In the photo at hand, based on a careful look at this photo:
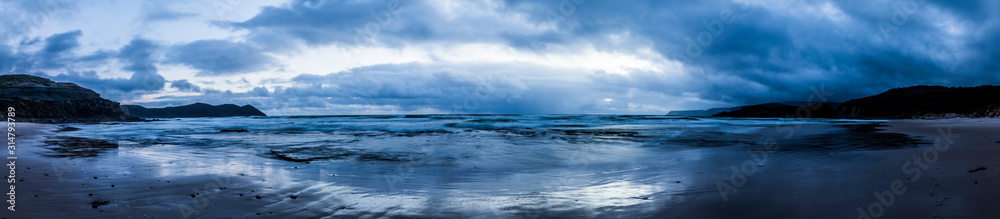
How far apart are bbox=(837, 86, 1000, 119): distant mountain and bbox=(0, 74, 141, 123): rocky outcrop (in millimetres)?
102385

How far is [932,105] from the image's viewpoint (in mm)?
65688

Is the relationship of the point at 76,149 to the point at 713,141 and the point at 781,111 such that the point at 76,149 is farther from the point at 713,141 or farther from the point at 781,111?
the point at 781,111

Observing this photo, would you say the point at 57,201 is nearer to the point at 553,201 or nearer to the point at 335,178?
the point at 335,178

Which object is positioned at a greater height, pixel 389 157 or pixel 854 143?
pixel 854 143

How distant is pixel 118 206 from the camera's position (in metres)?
5.26

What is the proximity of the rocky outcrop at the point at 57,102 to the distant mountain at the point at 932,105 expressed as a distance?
102 meters

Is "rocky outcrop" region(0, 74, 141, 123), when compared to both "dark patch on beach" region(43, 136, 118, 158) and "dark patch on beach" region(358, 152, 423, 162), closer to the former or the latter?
"dark patch on beach" region(43, 136, 118, 158)

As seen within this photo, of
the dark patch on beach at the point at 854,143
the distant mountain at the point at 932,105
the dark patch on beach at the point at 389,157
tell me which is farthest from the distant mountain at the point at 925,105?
the dark patch on beach at the point at 389,157

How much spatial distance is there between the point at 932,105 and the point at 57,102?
4949 inches

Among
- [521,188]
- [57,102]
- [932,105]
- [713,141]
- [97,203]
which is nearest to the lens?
[97,203]

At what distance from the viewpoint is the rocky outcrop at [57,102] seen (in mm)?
50094

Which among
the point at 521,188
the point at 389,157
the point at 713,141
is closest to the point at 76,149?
the point at 389,157

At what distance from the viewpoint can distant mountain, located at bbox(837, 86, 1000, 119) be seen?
2227 inches

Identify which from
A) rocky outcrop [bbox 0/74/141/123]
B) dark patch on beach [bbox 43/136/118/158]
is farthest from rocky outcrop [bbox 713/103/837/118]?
rocky outcrop [bbox 0/74/141/123]
